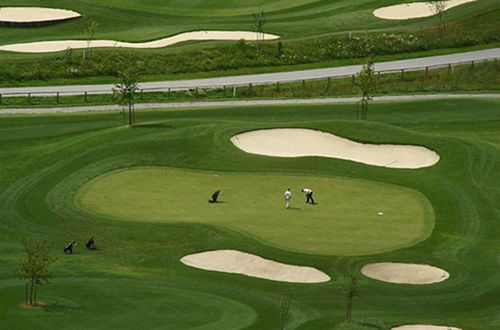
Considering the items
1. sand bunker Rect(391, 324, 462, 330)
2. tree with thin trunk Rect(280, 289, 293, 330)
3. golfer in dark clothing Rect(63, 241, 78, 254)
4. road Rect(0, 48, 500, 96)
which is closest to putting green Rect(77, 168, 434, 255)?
golfer in dark clothing Rect(63, 241, 78, 254)

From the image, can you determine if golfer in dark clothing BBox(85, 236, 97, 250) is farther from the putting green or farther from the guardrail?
the guardrail

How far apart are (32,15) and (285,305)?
9661cm

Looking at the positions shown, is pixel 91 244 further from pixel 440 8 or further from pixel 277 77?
pixel 440 8

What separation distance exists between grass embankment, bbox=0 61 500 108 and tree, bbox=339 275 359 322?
58.2m

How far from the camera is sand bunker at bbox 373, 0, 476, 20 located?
146 m

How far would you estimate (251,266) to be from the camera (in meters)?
62.0

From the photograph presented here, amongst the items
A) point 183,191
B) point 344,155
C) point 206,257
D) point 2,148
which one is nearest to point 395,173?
point 344,155

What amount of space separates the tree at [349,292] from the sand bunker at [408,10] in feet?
297

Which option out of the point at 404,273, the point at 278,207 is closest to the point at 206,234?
the point at 278,207

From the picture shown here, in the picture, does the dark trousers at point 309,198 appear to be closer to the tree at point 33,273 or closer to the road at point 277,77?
the tree at point 33,273

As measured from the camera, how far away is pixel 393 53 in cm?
13462

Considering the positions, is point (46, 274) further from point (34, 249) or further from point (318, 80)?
point (318, 80)

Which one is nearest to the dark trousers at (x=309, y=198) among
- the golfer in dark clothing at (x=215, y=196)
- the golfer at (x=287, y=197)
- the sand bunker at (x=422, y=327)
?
the golfer at (x=287, y=197)

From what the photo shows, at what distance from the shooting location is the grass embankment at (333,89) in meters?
114
